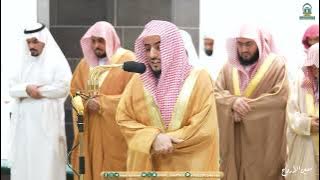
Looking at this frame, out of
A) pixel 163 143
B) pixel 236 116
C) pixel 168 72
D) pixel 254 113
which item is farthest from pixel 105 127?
pixel 163 143

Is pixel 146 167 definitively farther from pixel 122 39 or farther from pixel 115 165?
pixel 122 39

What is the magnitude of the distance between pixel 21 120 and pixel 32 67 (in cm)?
37

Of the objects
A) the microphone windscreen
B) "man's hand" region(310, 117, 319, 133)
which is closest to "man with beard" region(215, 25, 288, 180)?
"man's hand" region(310, 117, 319, 133)

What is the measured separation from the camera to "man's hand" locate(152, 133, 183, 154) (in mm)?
3533

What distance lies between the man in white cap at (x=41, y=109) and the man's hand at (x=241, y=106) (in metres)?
1.21

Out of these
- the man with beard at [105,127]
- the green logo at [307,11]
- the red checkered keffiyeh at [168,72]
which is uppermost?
the green logo at [307,11]

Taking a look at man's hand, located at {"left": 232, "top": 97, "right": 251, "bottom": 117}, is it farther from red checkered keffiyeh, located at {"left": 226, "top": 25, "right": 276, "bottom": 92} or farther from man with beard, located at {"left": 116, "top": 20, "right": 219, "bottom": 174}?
man with beard, located at {"left": 116, "top": 20, "right": 219, "bottom": 174}

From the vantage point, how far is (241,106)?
4.31 metres

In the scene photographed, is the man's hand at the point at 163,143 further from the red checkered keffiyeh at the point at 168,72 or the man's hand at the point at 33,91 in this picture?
the man's hand at the point at 33,91

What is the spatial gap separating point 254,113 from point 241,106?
9 centimetres

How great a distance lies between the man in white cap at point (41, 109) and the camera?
4.91 metres

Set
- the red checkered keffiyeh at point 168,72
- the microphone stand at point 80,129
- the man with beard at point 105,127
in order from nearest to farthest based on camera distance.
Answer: the microphone stand at point 80,129, the red checkered keffiyeh at point 168,72, the man with beard at point 105,127

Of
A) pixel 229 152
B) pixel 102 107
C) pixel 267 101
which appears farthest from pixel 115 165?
pixel 267 101

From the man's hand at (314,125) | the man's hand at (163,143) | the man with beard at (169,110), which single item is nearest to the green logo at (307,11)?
the man's hand at (314,125)
